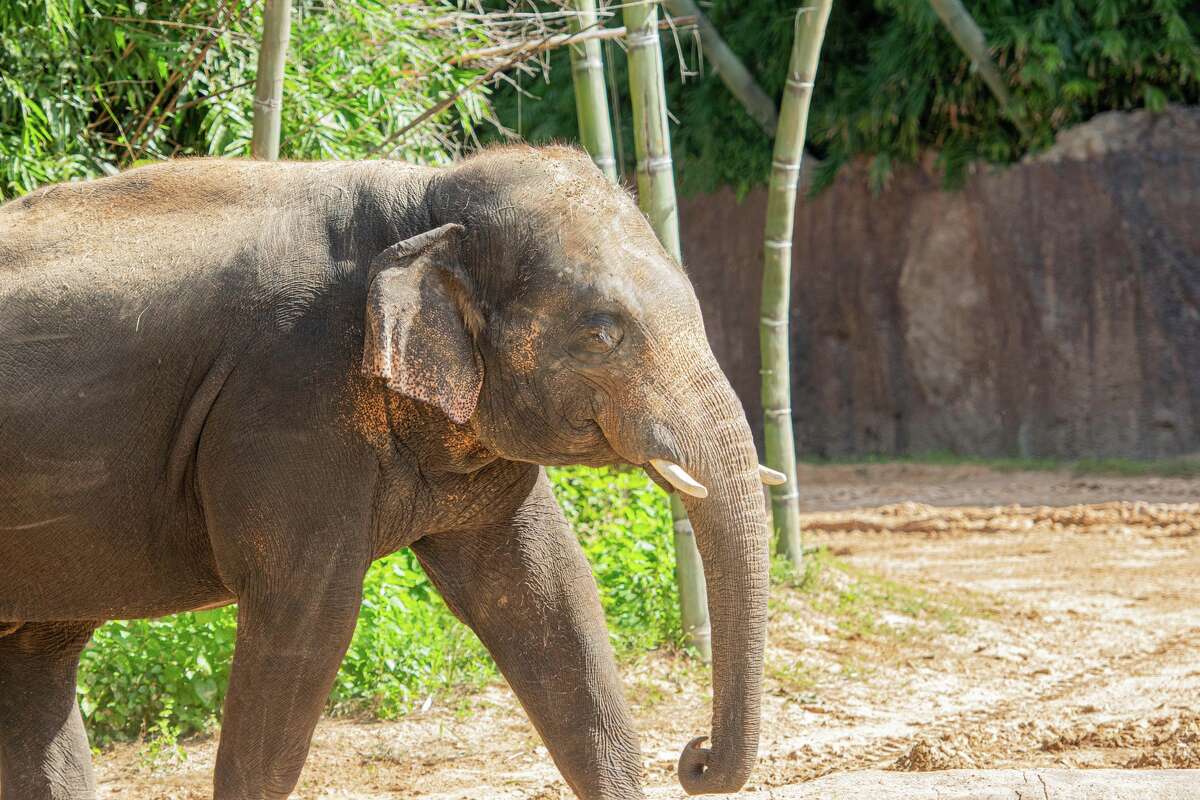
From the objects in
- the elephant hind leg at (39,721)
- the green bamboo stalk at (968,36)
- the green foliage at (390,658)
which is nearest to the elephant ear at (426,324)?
the elephant hind leg at (39,721)

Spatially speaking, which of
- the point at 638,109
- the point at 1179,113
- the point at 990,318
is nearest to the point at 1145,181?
the point at 1179,113

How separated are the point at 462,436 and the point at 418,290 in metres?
0.39

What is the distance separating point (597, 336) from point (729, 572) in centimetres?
58

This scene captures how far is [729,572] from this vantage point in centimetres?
348

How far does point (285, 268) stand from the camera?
3535mm

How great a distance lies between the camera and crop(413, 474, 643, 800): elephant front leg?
153 inches

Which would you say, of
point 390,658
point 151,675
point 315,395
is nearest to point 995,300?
point 390,658

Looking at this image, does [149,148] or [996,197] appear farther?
[996,197]

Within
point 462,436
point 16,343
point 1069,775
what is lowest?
point 1069,775

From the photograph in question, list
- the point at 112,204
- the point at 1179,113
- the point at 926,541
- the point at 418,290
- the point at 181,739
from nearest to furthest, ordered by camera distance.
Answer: the point at 418,290 → the point at 112,204 → the point at 181,739 → the point at 926,541 → the point at 1179,113

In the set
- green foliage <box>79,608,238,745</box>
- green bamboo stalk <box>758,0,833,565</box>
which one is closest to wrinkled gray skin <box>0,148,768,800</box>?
green foliage <box>79,608,238,745</box>

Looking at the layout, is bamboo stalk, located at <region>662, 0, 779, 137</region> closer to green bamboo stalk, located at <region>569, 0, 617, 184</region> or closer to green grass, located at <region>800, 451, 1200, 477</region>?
green grass, located at <region>800, 451, 1200, 477</region>

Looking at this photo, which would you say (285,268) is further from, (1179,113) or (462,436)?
(1179,113)

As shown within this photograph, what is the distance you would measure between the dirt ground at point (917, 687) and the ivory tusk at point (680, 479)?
1.36m
